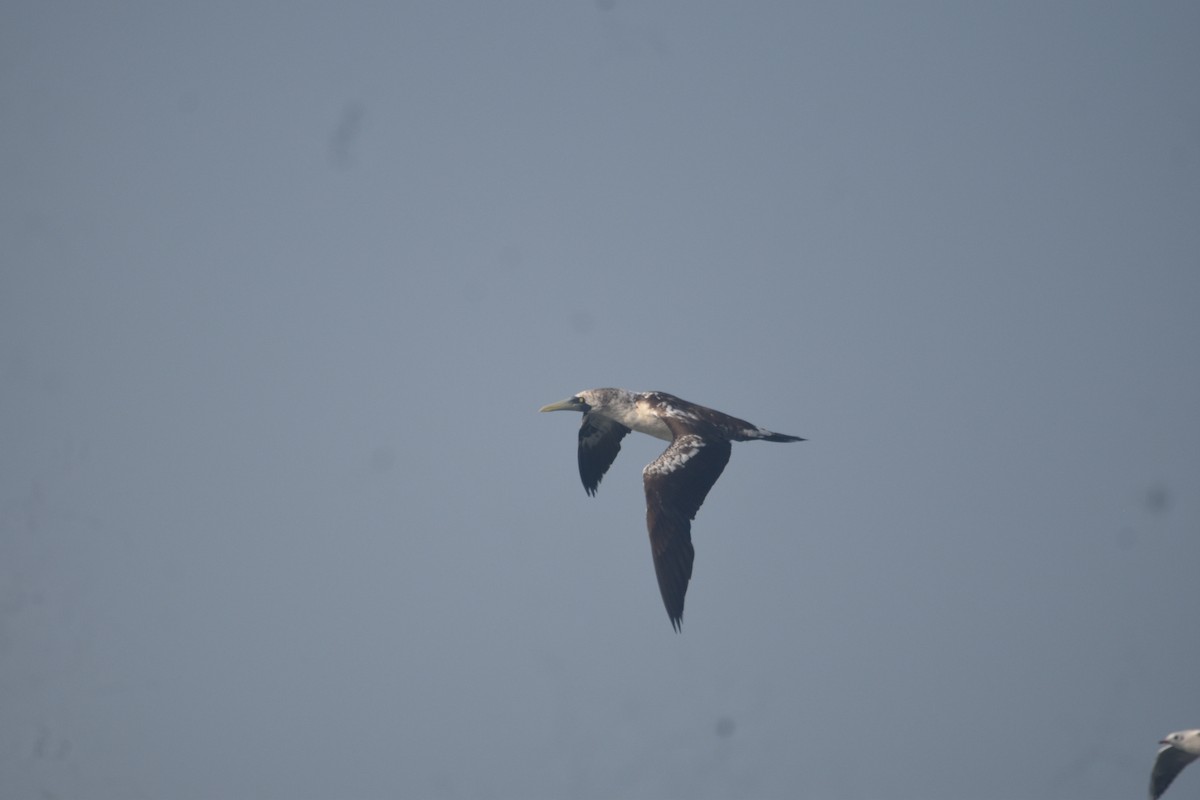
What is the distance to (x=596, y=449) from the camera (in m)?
35.4

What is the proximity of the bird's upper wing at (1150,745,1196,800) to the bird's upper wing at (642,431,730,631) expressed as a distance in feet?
37.8

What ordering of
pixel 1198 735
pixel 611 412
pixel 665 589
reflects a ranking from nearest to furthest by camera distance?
1. pixel 665 589
2. pixel 1198 735
3. pixel 611 412

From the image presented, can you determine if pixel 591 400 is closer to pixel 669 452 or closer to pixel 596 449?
pixel 596 449

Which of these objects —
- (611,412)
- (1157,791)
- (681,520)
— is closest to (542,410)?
(611,412)

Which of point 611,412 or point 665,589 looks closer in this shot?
point 665,589

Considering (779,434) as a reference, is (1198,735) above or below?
below

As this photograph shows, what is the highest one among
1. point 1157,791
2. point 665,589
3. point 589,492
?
point 589,492

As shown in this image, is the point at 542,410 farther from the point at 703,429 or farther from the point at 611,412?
the point at 703,429

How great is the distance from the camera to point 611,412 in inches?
1366

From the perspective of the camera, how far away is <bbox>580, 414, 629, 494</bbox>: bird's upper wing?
35344 millimetres

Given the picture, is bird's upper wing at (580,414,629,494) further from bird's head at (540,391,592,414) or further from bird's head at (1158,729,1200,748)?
bird's head at (1158,729,1200,748)

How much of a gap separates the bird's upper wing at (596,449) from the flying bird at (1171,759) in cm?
1377

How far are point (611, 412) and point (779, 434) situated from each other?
420cm

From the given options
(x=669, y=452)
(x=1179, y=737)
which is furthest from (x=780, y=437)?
(x=1179, y=737)
